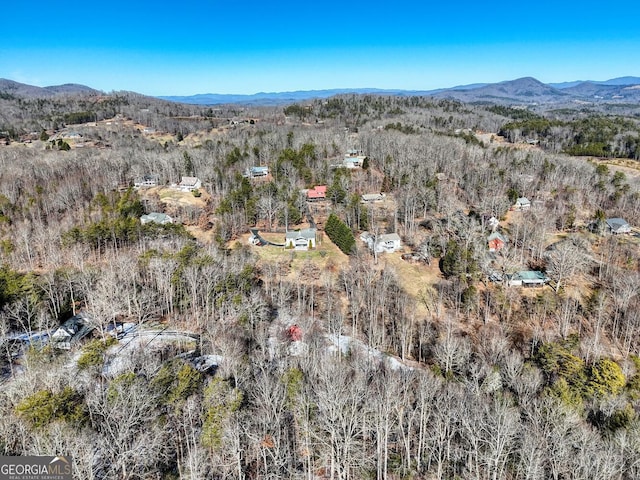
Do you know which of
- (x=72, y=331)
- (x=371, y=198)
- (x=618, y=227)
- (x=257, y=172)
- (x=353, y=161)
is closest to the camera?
(x=72, y=331)

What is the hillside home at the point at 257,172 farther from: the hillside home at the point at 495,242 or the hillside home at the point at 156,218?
the hillside home at the point at 495,242

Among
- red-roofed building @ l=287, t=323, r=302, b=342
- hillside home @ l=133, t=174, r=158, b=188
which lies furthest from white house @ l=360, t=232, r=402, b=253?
A: hillside home @ l=133, t=174, r=158, b=188

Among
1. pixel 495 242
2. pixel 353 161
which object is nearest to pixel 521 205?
pixel 495 242

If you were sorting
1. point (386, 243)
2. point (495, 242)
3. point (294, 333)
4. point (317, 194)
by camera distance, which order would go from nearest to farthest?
point (294, 333) → point (495, 242) → point (386, 243) → point (317, 194)

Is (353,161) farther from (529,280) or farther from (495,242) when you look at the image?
(529,280)

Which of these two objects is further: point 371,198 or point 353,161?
point 353,161

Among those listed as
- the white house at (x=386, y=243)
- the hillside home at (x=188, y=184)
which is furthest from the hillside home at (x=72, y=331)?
the hillside home at (x=188, y=184)

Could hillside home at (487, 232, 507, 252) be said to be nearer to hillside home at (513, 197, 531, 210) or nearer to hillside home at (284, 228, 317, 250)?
hillside home at (513, 197, 531, 210)

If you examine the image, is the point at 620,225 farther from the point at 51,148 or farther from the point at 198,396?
the point at 51,148
